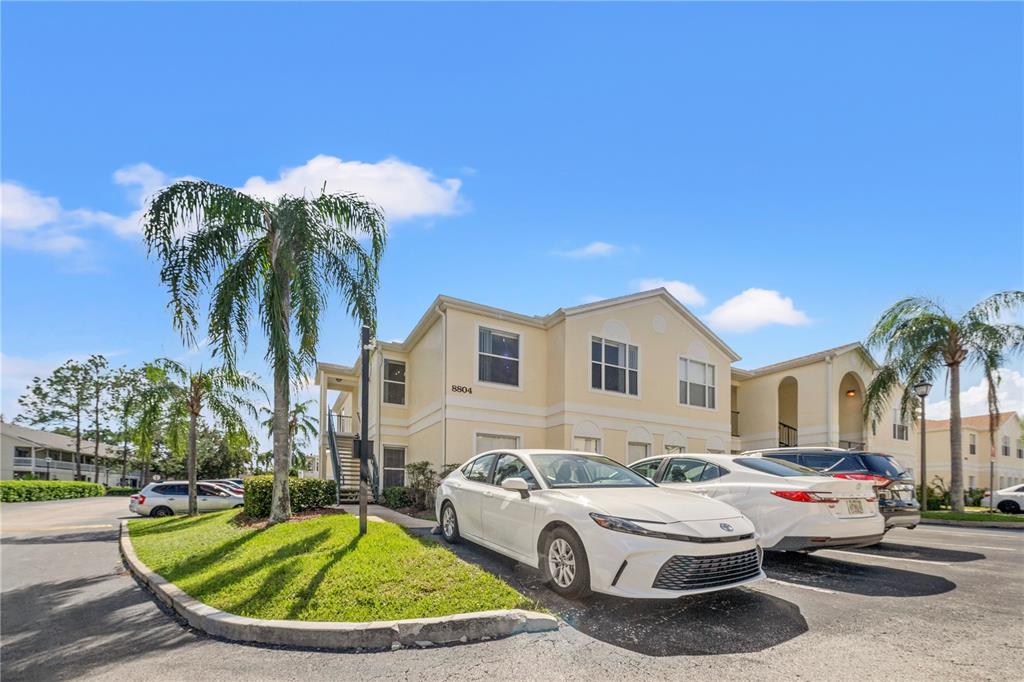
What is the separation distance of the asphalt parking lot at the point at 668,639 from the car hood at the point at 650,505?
0.89 m

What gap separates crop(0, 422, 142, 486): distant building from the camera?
54.6 metres

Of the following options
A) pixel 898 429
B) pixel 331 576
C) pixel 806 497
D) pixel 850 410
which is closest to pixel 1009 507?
pixel 898 429

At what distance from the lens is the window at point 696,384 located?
2102cm

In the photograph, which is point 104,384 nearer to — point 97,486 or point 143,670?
point 97,486

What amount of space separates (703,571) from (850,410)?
2527 centimetres

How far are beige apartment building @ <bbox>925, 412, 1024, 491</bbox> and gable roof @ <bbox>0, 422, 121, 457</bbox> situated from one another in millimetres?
74507

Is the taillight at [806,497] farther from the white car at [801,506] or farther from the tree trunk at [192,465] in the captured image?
the tree trunk at [192,465]

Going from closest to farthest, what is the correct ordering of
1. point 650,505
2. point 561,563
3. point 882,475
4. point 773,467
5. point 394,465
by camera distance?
1. point 650,505
2. point 561,563
3. point 773,467
4. point 882,475
5. point 394,465

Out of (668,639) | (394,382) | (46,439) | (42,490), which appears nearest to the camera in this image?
(668,639)

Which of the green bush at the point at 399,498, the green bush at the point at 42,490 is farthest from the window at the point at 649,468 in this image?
the green bush at the point at 42,490

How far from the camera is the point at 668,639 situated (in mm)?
4789

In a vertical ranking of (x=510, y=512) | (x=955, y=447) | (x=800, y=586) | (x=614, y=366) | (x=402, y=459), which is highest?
(x=614, y=366)

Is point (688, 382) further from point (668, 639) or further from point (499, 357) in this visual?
point (668, 639)

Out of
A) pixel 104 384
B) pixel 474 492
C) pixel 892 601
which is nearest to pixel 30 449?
pixel 104 384
